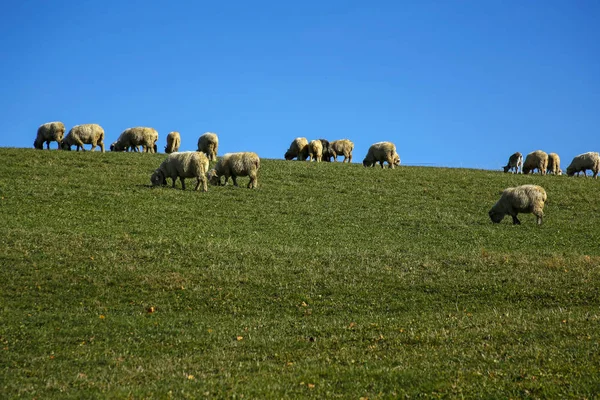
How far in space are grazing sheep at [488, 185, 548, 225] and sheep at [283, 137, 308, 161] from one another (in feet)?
101

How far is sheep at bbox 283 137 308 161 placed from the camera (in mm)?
60719

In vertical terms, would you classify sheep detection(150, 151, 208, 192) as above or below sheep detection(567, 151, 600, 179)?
below

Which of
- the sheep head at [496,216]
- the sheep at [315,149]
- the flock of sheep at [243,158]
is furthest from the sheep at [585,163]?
the sheep head at [496,216]

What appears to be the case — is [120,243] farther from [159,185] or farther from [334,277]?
[159,185]

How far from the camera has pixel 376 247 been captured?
24.6m

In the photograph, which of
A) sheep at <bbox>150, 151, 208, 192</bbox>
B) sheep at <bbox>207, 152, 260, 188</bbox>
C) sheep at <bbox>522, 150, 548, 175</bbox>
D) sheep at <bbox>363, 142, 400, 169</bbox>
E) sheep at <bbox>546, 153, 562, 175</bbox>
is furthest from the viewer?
sheep at <bbox>546, 153, 562, 175</bbox>

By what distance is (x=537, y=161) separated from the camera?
187 ft

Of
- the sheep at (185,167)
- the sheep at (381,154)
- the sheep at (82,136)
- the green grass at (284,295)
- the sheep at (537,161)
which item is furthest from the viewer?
the sheep at (537,161)

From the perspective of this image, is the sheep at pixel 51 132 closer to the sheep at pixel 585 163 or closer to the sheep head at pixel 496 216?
the sheep head at pixel 496 216

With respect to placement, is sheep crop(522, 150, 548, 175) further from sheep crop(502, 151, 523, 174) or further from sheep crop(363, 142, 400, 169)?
sheep crop(363, 142, 400, 169)

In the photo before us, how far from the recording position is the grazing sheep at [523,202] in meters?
31.0

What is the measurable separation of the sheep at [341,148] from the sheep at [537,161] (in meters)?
16.8

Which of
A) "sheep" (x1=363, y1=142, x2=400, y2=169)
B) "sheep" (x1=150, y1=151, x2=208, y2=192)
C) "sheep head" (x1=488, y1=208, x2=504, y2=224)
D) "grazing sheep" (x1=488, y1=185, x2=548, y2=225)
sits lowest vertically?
"sheep head" (x1=488, y1=208, x2=504, y2=224)

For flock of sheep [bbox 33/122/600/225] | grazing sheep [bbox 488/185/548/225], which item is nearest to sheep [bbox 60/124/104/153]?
flock of sheep [bbox 33/122/600/225]
